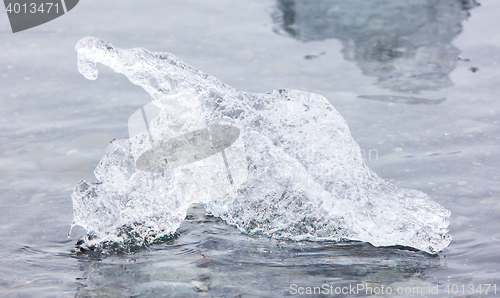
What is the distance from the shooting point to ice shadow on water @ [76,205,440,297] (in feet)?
8.95

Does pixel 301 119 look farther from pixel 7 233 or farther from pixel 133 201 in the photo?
pixel 7 233

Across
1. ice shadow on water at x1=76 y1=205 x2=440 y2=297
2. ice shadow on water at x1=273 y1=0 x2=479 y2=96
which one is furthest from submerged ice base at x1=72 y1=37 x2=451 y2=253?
ice shadow on water at x1=273 y1=0 x2=479 y2=96

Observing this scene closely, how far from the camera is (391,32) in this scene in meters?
7.08

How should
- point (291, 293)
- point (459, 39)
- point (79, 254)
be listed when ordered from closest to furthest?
point (291, 293) < point (79, 254) < point (459, 39)

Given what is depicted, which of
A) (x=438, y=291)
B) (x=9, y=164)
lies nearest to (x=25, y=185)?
(x=9, y=164)

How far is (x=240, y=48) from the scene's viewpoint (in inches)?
248

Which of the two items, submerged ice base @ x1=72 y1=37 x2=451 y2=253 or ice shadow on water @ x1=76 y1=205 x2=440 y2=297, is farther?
submerged ice base @ x1=72 y1=37 x2=451 y2=253

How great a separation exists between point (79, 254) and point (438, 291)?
2194 millimetres

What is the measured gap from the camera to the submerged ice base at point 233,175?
329 centimetres

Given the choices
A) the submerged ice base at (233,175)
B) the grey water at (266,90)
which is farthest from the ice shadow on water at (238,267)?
the submerged ice base at (233,175)

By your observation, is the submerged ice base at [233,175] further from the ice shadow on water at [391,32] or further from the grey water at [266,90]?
the ice shadow on water at [391,32]

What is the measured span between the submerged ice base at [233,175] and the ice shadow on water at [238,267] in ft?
0.44

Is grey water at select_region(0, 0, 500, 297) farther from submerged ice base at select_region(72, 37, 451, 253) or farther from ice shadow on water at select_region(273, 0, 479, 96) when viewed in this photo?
submerged ice base at select_region(72, 37, 451, 253)

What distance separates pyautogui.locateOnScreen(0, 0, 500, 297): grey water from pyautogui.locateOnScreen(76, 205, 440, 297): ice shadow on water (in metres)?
0.01
